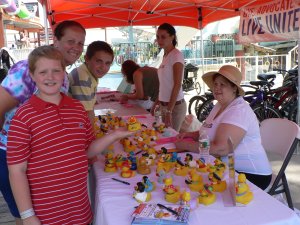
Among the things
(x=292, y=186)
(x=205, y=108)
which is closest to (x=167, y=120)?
(x=292, y=186)

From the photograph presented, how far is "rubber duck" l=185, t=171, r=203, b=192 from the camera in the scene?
1.35 m

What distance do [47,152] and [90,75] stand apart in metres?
0.74

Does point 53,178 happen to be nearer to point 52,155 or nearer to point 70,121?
point 52,155

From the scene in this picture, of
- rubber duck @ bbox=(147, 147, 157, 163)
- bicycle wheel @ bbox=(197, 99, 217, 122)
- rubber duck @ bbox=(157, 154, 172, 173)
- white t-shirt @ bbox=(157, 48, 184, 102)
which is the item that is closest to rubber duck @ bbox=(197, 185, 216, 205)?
rubber duck @ bbox=(157, 154, 172, 173)

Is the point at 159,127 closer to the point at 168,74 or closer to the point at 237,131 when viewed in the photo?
the point at 237,131

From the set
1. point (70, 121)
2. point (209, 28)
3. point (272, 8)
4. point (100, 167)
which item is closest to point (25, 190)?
point (70, 121)

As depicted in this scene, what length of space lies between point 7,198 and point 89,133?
0.48m

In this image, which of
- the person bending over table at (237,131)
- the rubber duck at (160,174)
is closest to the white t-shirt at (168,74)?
the person bending over table at (237,131)

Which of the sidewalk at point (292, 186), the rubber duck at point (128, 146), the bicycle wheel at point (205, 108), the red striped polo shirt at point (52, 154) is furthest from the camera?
the bicycle wheel at point (205, 108)

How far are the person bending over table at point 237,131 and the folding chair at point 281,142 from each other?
8cm

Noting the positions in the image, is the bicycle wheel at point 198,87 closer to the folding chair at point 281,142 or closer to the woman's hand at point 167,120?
the woman's hand at point 167,120

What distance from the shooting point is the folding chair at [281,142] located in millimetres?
1921

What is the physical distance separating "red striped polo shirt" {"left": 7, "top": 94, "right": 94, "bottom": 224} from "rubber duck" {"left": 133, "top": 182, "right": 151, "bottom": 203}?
24 cm

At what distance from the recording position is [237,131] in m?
1.79
